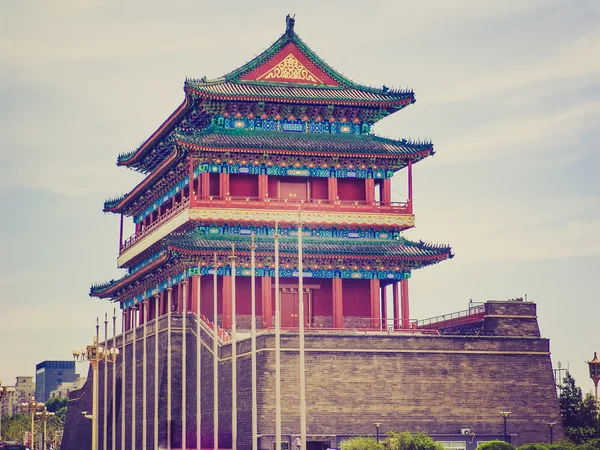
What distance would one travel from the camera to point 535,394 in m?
65.2

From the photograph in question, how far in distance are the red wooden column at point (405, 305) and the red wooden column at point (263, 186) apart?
955 centimetres

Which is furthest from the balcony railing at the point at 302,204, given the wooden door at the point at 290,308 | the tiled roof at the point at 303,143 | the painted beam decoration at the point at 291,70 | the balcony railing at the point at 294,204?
the painted beam decoration at the point at 291,70

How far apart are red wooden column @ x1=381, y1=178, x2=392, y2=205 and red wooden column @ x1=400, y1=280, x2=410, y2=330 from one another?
522 centimetres

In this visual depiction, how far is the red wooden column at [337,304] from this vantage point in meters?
71.6

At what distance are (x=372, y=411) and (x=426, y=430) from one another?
2.99 meters

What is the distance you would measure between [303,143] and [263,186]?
352cm

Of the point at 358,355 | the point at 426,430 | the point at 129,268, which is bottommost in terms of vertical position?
the point at 426,430

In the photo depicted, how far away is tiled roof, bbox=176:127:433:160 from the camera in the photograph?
2869 inches

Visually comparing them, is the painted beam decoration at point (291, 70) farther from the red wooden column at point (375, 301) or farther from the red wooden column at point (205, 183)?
the red wooden column at point (375, 301)

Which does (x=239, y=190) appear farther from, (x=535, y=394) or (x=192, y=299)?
(x=535, y=394)

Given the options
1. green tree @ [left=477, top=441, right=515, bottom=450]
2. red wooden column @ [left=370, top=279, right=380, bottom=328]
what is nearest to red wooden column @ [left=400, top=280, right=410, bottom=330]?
red wooden column @ [left=370, top=279, right=380, bottom=328]

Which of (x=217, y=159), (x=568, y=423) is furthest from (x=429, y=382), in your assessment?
(x=217, y=159)

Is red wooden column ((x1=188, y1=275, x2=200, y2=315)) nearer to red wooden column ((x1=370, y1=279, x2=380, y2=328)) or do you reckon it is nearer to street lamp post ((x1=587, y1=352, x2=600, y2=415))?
red wooden column ((x1=370, y1=279, x2=380, y2=328))

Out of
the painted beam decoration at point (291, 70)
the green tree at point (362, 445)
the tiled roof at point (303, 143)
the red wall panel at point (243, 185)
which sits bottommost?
the green tree at point (362, 445)
